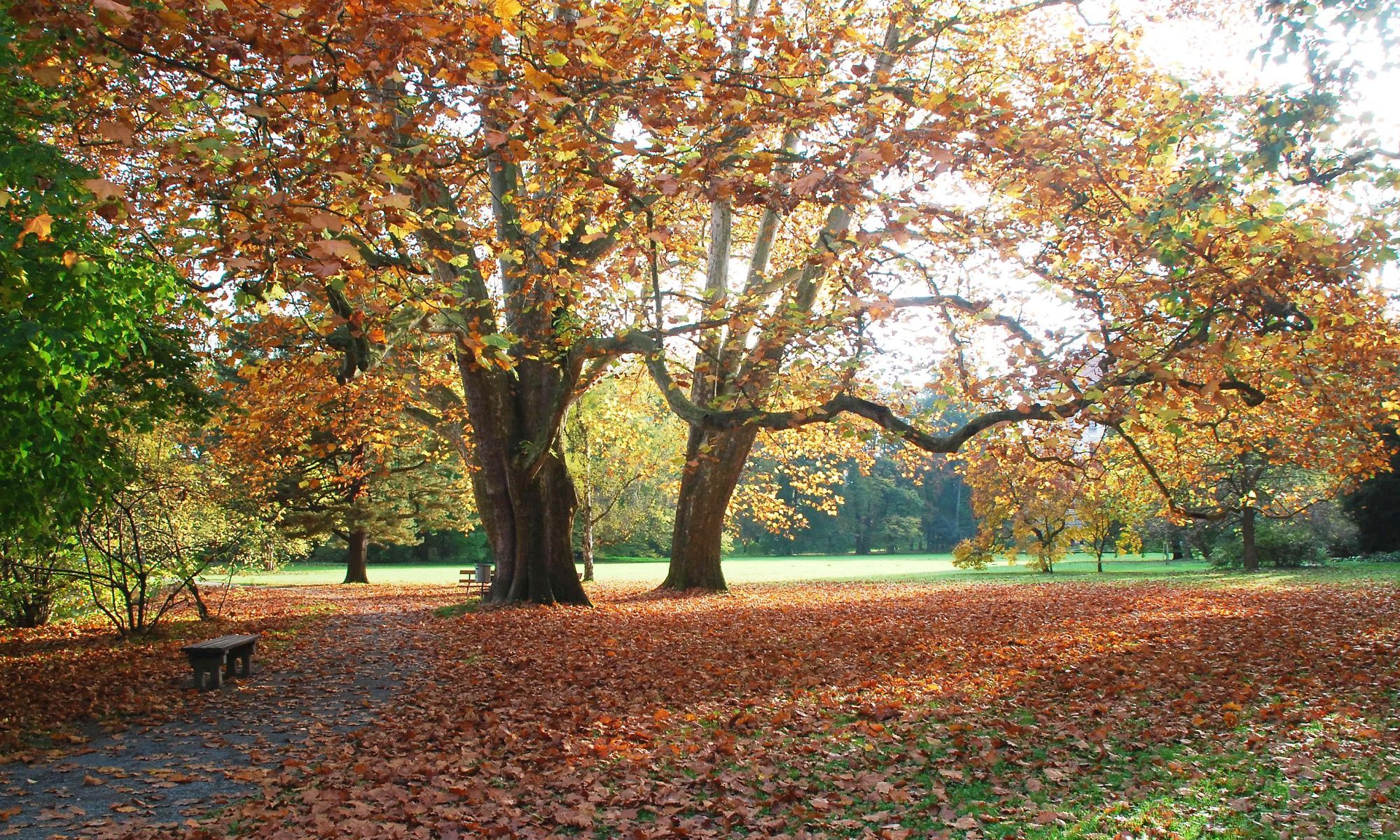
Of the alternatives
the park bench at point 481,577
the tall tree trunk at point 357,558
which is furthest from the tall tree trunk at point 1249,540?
the tall tree trunk at point 357,558

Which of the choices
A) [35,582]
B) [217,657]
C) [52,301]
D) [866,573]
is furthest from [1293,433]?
[866,573]

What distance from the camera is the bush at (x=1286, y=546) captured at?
99.8 feet

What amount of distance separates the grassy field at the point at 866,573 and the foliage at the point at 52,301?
58.5 feet

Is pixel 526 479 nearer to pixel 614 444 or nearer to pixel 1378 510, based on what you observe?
pixel 614 444

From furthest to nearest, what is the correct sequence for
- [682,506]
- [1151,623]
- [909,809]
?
1. [682,506]
2. [1151,623]
3. [909,809]

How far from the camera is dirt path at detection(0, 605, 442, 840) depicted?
5.12m

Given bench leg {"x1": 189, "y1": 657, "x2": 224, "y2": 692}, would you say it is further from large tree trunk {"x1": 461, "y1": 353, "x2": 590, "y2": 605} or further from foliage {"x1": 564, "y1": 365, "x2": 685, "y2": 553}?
foliage {"x1": 564, "y1": 365, "x2": 685, "y2": 553}

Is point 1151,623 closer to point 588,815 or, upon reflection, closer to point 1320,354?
point 1320,354

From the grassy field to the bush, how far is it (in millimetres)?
946

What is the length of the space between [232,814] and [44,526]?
175 inches

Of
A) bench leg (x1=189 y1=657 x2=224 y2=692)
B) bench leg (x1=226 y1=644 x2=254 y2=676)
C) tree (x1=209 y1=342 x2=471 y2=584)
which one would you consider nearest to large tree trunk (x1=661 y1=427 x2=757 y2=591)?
tree (x1=209 y1=342 x2=471 y2=584)

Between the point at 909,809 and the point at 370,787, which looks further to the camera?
the point at 370,787

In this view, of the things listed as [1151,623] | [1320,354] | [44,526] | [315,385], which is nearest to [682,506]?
[315,385]

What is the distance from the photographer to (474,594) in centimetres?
2233
